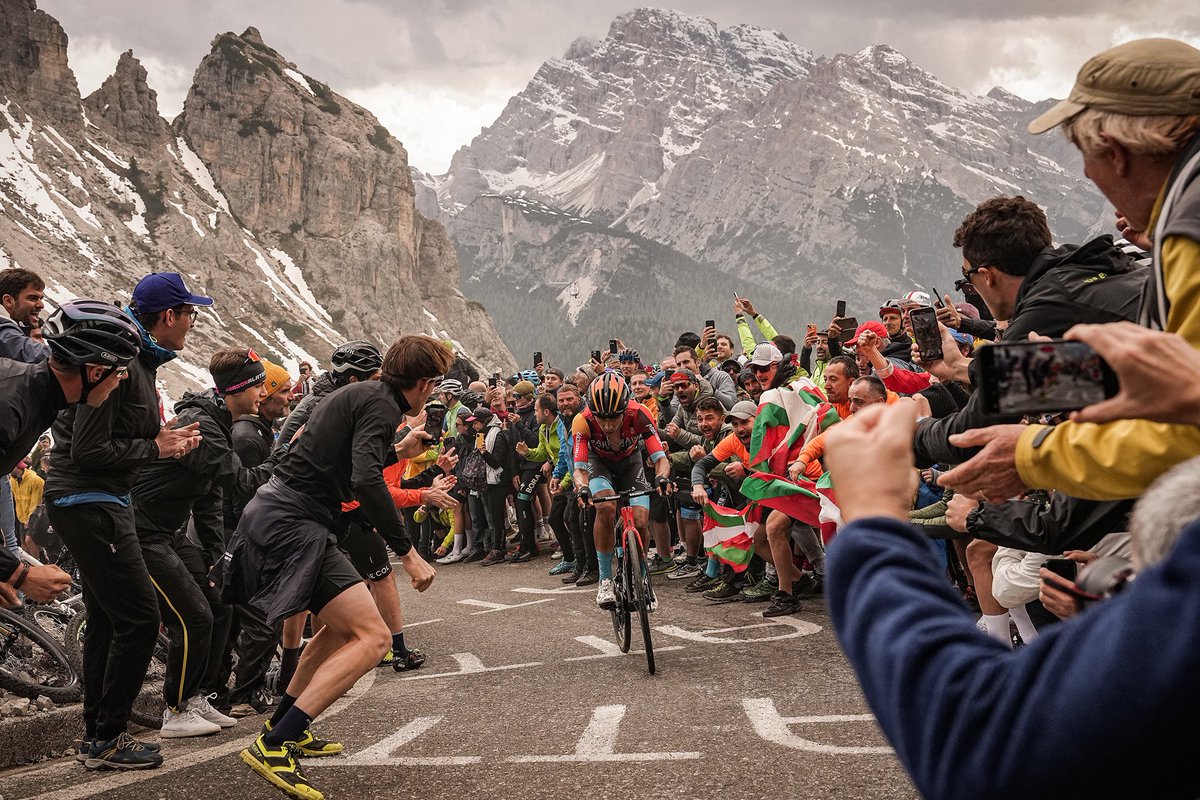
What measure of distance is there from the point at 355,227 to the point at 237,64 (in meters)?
28.4

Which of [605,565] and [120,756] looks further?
[605,565]

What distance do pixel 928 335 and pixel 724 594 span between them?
6.98 m

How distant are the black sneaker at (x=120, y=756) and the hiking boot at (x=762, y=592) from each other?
6.45 metres

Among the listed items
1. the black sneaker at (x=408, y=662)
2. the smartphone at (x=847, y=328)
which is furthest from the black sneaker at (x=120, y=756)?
the smartphone at (x=847, y=328)

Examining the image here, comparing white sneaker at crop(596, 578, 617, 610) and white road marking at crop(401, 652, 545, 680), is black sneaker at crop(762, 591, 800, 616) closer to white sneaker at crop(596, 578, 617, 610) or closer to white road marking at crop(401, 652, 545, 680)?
white sneaker at crop(596, 578, 617, 610)

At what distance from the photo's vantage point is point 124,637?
18.2ft

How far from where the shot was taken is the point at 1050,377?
1659 millimetres

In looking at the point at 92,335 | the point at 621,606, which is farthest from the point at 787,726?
the point at 92,335

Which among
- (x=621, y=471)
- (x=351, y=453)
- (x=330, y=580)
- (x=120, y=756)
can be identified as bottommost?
(x=120, y=756)

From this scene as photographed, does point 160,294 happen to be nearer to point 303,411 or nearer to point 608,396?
point 303,411

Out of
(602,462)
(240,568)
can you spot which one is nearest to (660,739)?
(240,568)

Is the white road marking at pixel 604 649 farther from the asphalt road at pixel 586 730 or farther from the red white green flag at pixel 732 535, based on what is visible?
the red white green flag at pixel 732 535

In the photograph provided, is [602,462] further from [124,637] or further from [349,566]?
[124,637]

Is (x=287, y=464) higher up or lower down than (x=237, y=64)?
lower down
